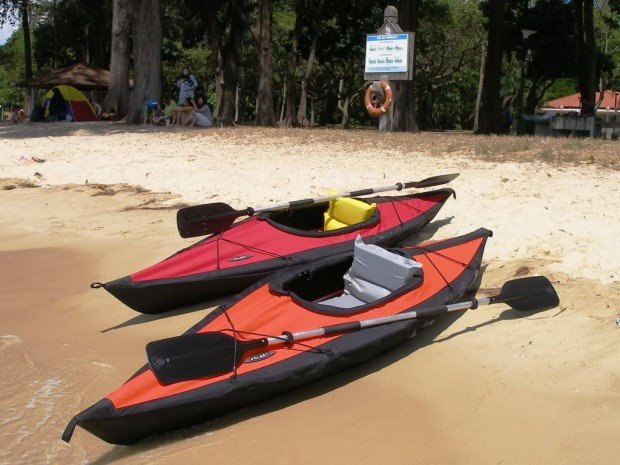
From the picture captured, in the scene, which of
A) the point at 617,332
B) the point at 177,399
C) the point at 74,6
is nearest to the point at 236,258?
the point at 177,399

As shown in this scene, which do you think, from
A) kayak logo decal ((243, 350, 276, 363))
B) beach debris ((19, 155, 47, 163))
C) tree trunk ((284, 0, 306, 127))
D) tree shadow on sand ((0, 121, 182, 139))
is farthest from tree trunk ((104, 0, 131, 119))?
kayak logo decal ((243, 350, 276, 363))

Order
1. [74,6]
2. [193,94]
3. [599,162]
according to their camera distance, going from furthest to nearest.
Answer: [74,6], [193,94], [599,162]

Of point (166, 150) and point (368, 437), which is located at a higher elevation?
point (166, 150)

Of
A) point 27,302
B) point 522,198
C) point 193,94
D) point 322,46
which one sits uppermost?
point 322,46

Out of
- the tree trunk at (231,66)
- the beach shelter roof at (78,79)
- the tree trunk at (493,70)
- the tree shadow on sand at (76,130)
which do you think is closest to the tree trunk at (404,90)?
the tree trunk at (493,70)

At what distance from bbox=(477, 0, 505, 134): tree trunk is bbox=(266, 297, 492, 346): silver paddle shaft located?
605 inches

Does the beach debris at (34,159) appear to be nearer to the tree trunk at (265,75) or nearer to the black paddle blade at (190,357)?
the tree trunk at (265,75)

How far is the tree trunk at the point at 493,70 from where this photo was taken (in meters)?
20.5

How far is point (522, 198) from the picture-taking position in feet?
32.8

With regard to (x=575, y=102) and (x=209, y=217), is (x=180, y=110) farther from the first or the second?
(x=575, y=102)

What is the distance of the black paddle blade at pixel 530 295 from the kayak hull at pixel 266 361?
367 mm

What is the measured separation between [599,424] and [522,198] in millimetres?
5420

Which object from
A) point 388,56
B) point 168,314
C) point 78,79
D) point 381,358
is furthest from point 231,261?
point 78,79

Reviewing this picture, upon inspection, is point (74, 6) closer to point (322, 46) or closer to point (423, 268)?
point (322, 46)
